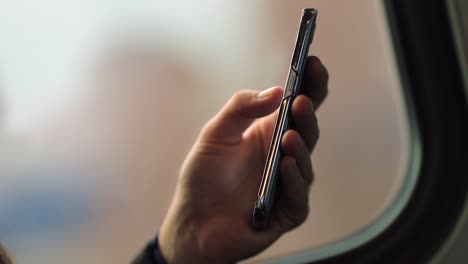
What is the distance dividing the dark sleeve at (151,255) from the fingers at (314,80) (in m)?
0.29

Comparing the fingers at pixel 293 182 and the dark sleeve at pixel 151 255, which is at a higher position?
the fingers at pixel 293 182

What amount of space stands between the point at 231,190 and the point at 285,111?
0.16m

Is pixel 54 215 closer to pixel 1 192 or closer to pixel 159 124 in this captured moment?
pixel 1 192

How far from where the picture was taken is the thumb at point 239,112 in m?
0.77

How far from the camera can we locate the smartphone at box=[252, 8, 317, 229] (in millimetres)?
708

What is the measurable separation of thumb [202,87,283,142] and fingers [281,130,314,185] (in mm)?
62

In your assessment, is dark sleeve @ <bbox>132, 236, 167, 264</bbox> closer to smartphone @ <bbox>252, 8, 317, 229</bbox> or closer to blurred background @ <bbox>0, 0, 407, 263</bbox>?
blurred background @ <bbox>0, 0, 407, 263</bbox>

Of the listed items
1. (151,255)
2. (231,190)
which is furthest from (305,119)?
(151,255)

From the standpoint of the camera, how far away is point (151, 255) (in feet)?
2.71

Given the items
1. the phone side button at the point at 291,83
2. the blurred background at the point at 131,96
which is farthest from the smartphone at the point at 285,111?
the blurred background at the point at 131,96

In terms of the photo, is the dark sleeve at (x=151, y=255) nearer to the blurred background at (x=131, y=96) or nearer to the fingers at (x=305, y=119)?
the blurred background at (x=131, y=96)

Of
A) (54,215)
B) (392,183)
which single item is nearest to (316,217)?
(392,183)

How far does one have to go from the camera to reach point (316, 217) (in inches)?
35.8

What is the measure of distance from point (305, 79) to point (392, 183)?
9.4 inches
